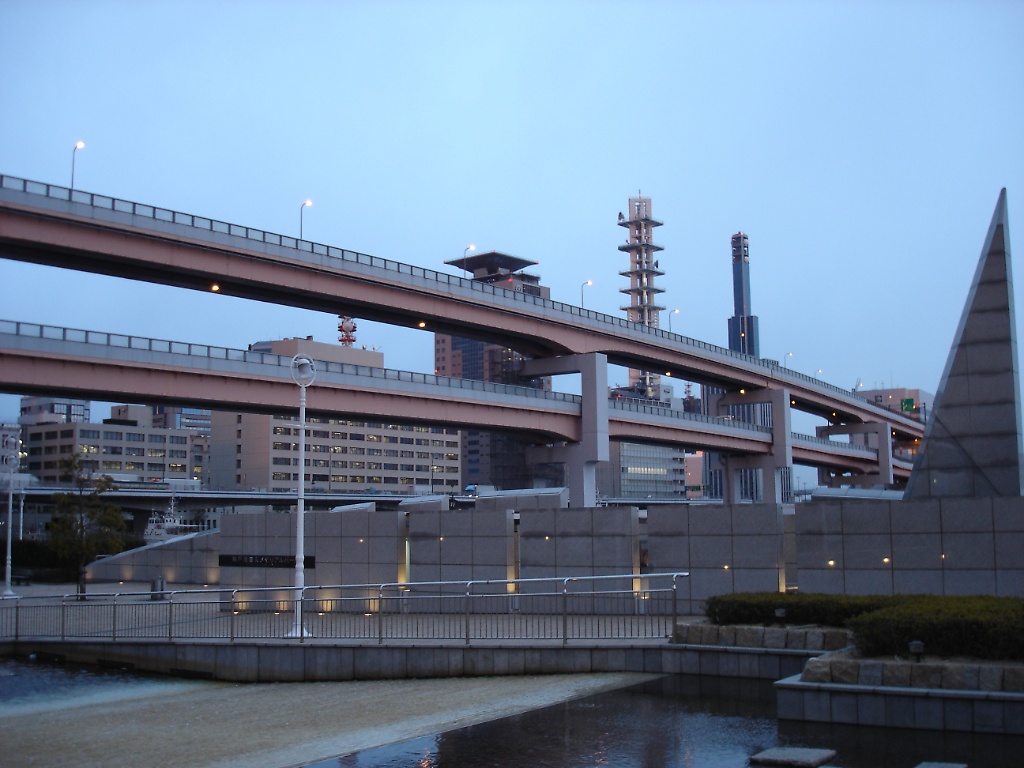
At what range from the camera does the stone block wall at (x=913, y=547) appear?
60.7ft

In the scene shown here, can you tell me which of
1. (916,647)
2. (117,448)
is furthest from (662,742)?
(117,448)

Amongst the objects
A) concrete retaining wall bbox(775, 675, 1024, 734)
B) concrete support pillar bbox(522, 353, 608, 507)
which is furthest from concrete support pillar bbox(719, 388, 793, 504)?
concrete retaining wall bbox(775, 675, 1024, 734)

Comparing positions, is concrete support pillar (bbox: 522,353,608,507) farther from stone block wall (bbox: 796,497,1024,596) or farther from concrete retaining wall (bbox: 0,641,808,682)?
concrete retaining wall (bbox: 0,641,808,682)

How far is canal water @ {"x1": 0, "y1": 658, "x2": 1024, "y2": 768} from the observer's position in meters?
10.7

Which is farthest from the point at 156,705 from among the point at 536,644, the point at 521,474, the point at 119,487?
the point at 521,474

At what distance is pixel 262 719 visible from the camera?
567 inches

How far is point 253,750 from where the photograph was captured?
12.2 meters

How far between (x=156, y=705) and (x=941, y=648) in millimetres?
11767

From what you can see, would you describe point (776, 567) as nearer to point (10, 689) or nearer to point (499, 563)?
point (499, 563)

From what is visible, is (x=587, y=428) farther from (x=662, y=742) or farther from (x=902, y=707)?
(x=662, y=742)

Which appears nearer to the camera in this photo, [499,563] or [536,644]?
[536,644]

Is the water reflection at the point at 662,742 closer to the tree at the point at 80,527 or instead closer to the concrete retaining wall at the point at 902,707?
the concrete retaining wall at the point at 902,707

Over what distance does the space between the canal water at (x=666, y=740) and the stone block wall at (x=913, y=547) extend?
238 inches

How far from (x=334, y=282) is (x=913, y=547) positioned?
4136 centimetres
